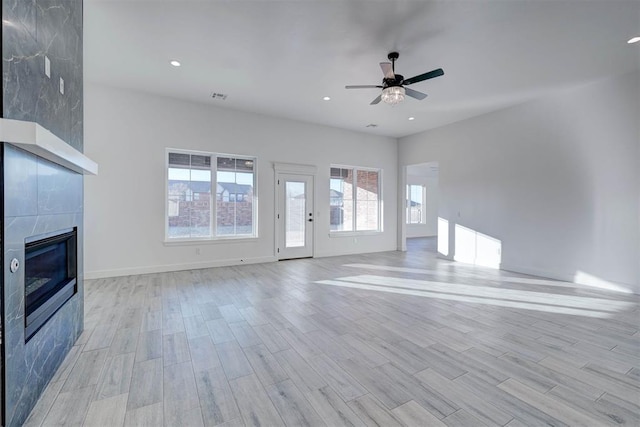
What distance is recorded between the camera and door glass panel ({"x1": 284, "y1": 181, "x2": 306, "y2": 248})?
252 inches

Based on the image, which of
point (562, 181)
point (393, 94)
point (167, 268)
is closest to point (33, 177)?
point (393, 94)

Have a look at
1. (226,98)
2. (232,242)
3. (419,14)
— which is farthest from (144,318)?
(419,14)

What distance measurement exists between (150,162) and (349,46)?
3.88 meters

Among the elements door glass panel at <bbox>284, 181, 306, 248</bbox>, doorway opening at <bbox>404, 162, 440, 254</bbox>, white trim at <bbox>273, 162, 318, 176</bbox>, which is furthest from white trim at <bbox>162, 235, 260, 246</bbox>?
doorway opening at <bbox>404, 162, 440, 254</bbox>

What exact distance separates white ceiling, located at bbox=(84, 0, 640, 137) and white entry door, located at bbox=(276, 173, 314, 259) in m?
1.91

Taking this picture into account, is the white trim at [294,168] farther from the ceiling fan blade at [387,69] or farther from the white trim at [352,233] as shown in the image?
the ceiling fan blade at [387,69]

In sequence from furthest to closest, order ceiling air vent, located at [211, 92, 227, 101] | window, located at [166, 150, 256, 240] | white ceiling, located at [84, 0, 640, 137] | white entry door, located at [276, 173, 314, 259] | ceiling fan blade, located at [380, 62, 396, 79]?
1. white entry door, located at [276, 173, 314, 259]
2. window, located at [166, 150, 256, 240]
3. ceiling air vent, located at [211, 92, 227, 101]
4. ceiling fan blade, located at [380, 62, 396, 79]
5. white ceiling, located at [84, 0, 640, 137]

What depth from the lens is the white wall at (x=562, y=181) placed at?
4090 millimetres

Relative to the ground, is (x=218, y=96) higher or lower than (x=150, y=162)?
higher

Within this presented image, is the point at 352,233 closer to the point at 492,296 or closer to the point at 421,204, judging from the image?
the point at 492,296

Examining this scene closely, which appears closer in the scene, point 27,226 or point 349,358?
point 27,226

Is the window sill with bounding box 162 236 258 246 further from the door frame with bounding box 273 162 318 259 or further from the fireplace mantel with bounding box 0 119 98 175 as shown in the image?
the fireplace mantel with bounding box 0 119 98 175

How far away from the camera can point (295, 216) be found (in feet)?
21.4

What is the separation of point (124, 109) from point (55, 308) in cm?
393
